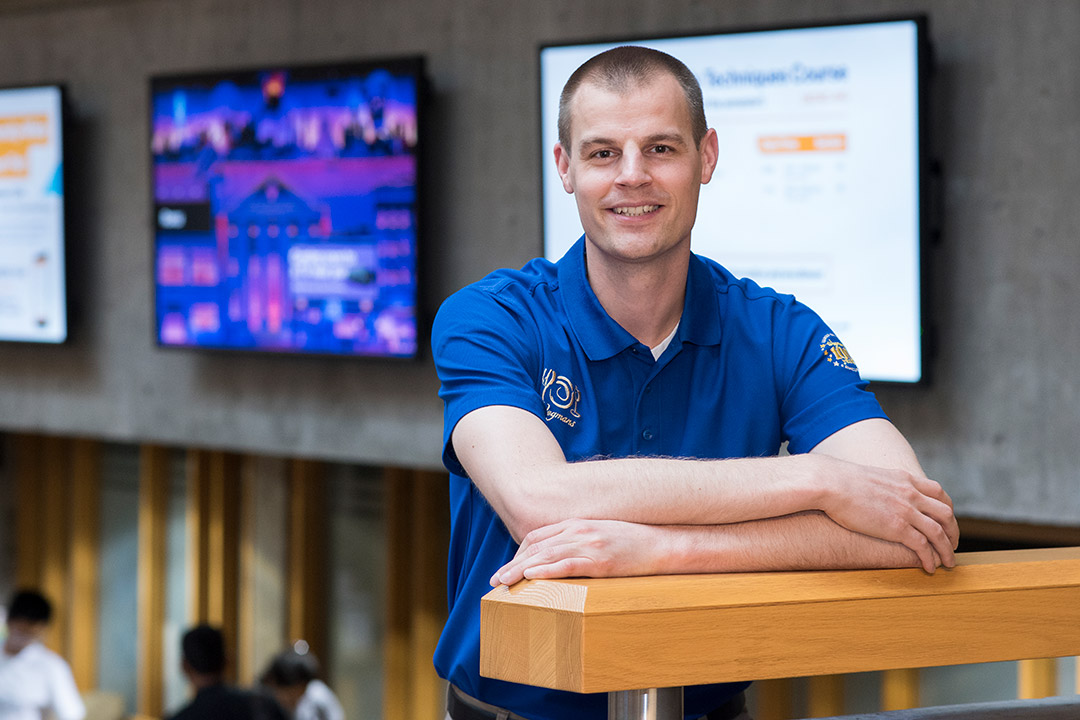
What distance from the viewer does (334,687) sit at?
19.6 feet

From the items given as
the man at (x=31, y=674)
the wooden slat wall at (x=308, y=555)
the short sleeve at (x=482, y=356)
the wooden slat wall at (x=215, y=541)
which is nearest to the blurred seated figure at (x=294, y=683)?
the man at (x=31, y=674)

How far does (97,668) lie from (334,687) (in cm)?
179

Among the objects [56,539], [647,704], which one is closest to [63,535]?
A: [56,539]

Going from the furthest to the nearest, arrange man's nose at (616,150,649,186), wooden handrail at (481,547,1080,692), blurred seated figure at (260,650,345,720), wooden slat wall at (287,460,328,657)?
wooden slat wall at (287,460,328,657) < blurred seated figure at (260,650,345,720) < man's nose at (616,150,649,186) < wooden handrail at (481,547,1080,692)

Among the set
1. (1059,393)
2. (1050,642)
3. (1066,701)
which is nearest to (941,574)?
(1050,642)

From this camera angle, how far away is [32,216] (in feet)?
16.1

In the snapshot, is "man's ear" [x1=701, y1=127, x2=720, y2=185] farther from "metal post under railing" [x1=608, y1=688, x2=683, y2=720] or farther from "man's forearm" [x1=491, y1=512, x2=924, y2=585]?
"metal post under railing" [x1=608, y1=688, x2=683, y2=720]

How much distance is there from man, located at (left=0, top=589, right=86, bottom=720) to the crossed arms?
4011mm

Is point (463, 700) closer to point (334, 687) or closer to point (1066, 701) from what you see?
point (1066, 701)

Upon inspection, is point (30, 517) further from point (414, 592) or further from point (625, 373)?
point (625, 373)

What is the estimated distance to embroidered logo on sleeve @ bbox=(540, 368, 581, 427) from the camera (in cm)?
133

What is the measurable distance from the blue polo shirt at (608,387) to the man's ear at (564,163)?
4.1 inches

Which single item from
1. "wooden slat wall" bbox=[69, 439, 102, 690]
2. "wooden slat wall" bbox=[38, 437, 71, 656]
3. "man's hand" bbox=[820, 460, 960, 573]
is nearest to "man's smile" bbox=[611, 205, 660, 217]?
"man's hand" bbox=[820, 460, 960, 573]

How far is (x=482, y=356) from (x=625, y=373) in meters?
0.19
